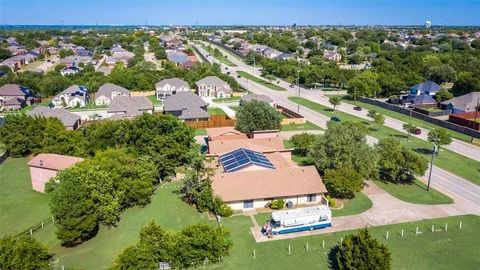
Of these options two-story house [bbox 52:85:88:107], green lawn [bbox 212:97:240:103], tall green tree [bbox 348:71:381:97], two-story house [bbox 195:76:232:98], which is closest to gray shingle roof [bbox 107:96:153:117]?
two-story house [bbox 52:85:88:107]

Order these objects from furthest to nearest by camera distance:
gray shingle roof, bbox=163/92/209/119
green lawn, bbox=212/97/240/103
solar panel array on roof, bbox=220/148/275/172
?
green lawn, bbox=212/97/240/103, gray shingle roof, bbox=163/92/209/119, solar panel array on roof, bbox=220/148/275/172

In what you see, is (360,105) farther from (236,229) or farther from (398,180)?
(236,229)

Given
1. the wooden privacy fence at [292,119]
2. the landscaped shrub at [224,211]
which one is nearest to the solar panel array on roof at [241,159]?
the landscaped shrub at [224,211]

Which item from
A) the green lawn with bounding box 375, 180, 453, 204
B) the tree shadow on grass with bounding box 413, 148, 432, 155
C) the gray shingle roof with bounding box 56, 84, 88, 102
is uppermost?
the gray shingle roof with bounding box 56, 84, 88, 102

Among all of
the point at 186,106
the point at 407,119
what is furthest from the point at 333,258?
the point at 407,119

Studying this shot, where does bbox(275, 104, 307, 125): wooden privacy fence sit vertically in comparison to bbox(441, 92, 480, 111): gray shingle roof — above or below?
below

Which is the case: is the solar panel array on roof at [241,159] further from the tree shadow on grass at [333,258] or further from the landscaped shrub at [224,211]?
the tree shadow on grass at [333,258]

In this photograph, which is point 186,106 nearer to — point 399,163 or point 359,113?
point 359,113

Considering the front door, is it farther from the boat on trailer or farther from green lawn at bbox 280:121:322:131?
green lawn at bbox 280:121:322:131

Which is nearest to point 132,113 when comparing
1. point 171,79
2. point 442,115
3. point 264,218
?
point 171,79
